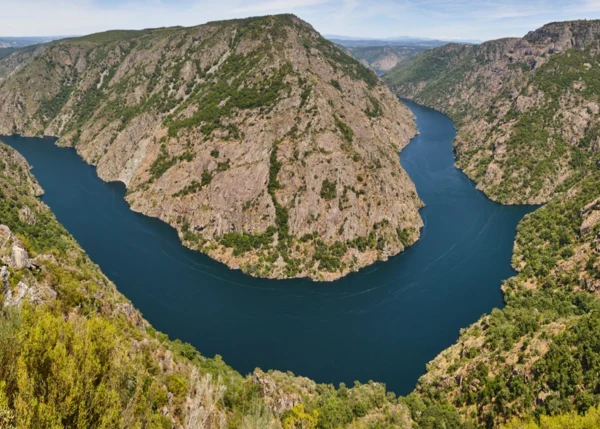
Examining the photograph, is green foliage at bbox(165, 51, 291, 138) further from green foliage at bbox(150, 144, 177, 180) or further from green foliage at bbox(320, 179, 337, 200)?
green foliage at bbox(320, 179, 337, 200)

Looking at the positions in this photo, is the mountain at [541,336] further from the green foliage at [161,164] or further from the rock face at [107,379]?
the green foliage at [161,164]

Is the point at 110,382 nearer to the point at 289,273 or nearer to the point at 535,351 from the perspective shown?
the point at 535,351

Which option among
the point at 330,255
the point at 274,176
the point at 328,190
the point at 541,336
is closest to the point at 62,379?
the point at 541,336

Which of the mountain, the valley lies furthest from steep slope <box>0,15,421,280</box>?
the mountain

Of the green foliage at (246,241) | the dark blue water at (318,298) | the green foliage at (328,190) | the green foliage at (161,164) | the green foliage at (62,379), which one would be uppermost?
the green foliage at (62,379)

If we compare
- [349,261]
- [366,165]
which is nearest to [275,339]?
[349,261]

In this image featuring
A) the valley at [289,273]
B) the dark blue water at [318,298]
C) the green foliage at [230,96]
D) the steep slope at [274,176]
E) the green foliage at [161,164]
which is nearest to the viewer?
the valley at [289,273]

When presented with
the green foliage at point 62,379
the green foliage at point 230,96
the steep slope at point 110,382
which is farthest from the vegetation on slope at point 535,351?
the green foliage at point 230,96
